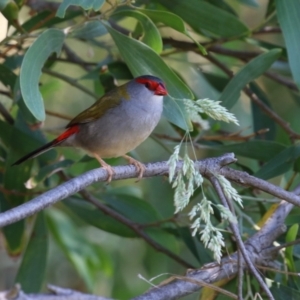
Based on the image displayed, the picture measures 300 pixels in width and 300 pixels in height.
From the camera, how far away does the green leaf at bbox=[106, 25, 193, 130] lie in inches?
128

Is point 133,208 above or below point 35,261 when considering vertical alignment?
above

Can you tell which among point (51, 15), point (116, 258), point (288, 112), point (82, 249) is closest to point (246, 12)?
point (288, 112)

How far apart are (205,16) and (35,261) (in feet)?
5.59

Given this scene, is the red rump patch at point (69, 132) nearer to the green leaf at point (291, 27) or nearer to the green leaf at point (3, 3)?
the green leaf at point (3, 3)

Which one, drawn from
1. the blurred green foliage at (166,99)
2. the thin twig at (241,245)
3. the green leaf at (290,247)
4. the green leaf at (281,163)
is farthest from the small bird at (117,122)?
the thin twig at (241,245)

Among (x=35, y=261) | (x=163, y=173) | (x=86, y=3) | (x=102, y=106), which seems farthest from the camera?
(x=35, y=261)

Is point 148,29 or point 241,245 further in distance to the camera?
point 148,29

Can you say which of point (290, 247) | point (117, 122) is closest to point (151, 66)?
point (117, 122)

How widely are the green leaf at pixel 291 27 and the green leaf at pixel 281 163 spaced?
0.36 metres

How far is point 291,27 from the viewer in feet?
11.5

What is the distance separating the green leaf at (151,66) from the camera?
10.7 ft

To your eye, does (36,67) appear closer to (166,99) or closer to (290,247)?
(166,99)

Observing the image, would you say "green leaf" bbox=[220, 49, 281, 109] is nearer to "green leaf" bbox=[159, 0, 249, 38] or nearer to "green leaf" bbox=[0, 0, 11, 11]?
"green leaf" bbox=[159, 0, 249, 38]

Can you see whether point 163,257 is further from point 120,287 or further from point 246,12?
point 246,12
